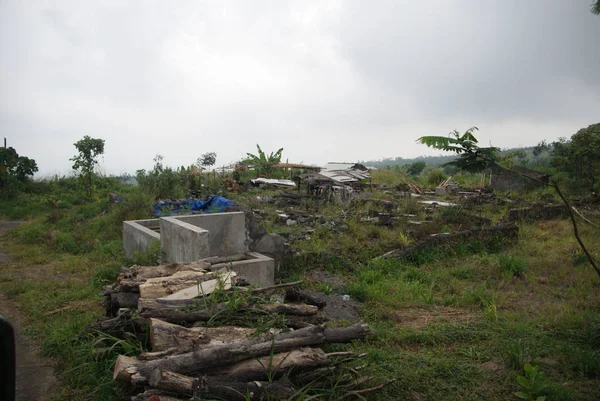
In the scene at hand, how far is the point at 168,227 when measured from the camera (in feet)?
21.4

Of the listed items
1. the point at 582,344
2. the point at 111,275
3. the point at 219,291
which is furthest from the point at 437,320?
the point at 111,275

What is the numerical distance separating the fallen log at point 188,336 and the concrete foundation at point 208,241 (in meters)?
2.39

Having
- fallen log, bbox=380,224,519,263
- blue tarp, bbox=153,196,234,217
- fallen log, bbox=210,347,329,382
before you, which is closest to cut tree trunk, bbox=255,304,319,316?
fallen log, bbox=210,347,329,382

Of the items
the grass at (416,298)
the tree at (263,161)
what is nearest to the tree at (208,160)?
the tree at (263,161)

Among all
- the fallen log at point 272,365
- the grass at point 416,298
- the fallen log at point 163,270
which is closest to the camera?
the fallen log at point 272,365

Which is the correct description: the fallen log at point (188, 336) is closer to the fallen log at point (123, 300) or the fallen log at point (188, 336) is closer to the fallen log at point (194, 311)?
the fallen log at point (194, 311)

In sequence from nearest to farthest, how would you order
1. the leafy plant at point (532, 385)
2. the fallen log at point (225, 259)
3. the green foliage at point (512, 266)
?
the leafy plant at point (532, 385), the fallen log at point (225, 259), the green foliage at point (512, 266)

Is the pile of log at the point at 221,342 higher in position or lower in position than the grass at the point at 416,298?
higher

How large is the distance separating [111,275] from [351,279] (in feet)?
13.0

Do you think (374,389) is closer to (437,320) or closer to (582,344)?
(437,320)

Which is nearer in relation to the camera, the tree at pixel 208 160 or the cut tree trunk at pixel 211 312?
the cut tree trunk at pixel 211 312

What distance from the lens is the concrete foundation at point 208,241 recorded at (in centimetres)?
588

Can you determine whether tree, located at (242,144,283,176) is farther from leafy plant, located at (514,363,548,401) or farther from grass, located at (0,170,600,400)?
leafy plant, located at (514,363,548,401)

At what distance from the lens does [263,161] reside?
23062 mm
